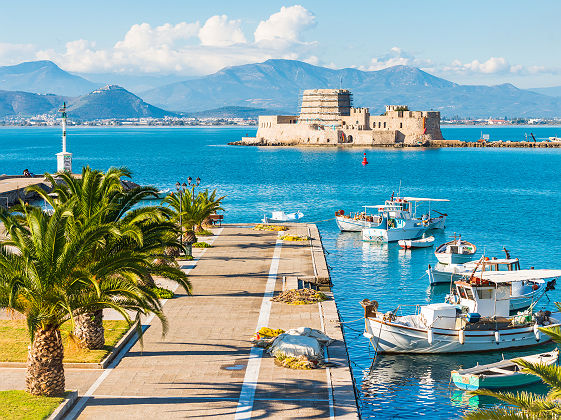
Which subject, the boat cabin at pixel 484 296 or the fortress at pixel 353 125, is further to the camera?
the fortress at pixel 353 125

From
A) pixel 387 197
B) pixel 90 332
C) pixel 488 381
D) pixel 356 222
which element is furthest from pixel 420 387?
pixel 387 197

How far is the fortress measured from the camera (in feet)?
616

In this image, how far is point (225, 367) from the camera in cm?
2189

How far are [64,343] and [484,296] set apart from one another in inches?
646

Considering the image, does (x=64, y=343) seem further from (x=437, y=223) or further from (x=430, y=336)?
(x=437, y=223)

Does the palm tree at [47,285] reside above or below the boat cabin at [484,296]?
above

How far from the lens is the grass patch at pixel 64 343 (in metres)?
22.2

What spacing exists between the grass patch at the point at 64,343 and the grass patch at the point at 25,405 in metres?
3.16

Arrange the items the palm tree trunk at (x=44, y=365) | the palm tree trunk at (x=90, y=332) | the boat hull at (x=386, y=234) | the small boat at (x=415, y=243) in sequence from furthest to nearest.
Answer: the boat hull at (x=386, y=234) < the small boat at (x=415, y=243) < the palm tree trunk at (x=90, y=332) < the palm tree trunk at (x=44, y=365)

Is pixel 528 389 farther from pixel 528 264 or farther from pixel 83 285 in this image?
pixel 528 264

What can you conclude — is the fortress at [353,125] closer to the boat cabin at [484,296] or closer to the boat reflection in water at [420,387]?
the boat cabin at [484,296]

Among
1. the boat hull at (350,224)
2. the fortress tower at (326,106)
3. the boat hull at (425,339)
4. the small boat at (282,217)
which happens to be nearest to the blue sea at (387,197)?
the boat hull at (425,339)

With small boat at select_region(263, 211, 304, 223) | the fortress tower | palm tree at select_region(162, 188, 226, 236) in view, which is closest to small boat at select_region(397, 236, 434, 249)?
small boat at select_region(263, 211, 304, 223)

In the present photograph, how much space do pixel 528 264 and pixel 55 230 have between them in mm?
35922
